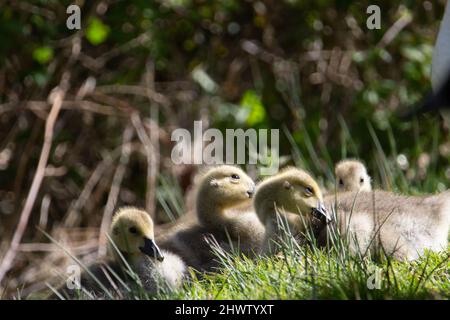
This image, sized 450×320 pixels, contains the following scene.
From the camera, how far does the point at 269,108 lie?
8.52m

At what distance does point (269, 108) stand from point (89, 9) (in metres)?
2.13

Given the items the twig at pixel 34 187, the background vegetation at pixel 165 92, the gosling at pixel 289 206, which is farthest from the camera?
the background vegetation at pixel 165 92

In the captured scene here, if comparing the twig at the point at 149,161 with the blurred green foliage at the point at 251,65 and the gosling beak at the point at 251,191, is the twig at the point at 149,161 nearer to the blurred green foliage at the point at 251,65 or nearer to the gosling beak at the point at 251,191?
the blurred green foliage at the point at 251,65

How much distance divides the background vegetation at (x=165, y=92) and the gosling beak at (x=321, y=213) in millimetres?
2940

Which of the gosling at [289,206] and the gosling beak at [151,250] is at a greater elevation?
the gosling at [289,206]

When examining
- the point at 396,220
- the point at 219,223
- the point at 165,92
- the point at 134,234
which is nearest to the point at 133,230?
the point at 134,234

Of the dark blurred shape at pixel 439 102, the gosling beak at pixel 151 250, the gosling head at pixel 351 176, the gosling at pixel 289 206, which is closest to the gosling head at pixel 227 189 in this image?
the gosling at pixel 289 206

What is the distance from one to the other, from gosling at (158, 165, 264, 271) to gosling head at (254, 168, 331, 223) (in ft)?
0.51

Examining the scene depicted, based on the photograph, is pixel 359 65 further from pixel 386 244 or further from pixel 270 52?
pixel 386 244

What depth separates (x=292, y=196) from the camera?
157 inches

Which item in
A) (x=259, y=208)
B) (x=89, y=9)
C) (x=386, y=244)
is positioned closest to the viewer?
(x=386, y=244)

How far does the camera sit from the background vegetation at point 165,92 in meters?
7.30

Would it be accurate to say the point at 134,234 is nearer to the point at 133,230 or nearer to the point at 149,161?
the point at 133,230
